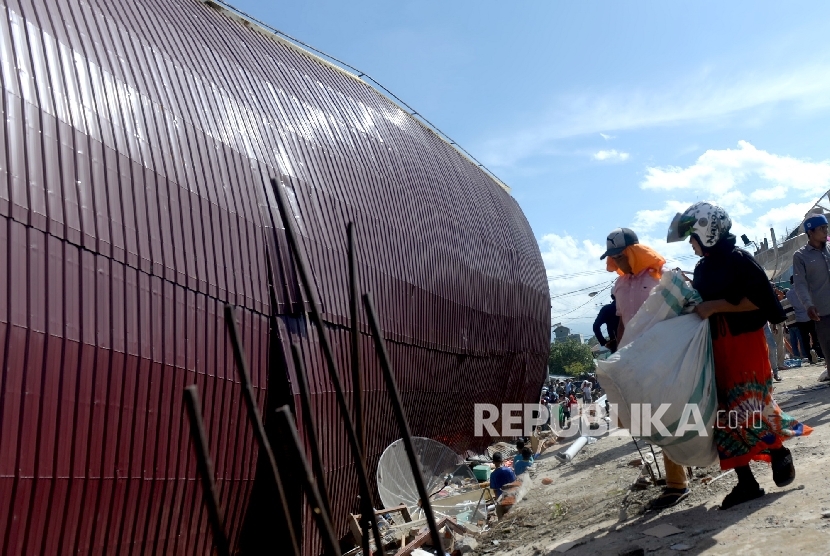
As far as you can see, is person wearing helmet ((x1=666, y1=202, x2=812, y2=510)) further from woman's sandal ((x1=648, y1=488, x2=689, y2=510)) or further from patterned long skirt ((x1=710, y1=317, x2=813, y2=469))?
woman's sandal ((x1=648, y1=488, x2=689, y2=510))

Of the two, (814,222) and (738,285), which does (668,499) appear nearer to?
(738,285)

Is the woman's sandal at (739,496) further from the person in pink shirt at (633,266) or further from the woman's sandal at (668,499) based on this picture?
the person in pink shirt at (633,266)

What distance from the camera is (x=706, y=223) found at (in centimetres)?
445

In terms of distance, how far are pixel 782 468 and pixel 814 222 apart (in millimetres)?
3522

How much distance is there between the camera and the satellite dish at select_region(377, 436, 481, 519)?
7.41 meters

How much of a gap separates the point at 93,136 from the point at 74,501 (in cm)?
219

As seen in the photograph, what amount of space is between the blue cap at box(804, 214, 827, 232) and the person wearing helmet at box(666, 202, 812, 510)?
9.65 feet

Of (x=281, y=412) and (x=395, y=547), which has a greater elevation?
(x=281, y=412)

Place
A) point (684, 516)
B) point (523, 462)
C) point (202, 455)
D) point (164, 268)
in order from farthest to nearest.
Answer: point (523, 462)
point (164, 268)
point (684, 516)
point (202, 455)

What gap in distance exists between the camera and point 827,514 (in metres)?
3.70

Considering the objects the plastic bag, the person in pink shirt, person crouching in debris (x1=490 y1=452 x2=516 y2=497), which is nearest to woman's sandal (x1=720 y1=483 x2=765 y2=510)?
the plastic bag

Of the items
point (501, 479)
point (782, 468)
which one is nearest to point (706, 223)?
point (782, 468)

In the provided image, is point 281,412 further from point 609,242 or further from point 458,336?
point 458,336

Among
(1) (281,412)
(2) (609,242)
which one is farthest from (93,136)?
(2) (609,242)
